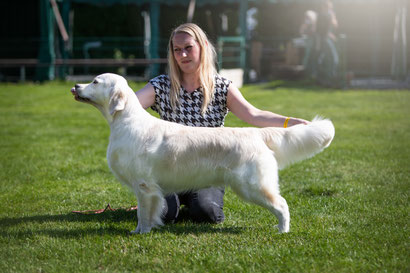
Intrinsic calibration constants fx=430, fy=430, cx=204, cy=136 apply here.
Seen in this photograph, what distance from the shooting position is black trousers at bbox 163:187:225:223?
12.5 ft

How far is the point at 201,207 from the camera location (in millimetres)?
3842

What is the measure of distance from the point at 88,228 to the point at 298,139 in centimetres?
192

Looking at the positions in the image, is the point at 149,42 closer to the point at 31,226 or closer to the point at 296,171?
the point at 296,171

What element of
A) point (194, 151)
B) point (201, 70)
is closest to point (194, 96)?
point (201, 70)

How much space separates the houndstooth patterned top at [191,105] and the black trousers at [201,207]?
26.5 inches

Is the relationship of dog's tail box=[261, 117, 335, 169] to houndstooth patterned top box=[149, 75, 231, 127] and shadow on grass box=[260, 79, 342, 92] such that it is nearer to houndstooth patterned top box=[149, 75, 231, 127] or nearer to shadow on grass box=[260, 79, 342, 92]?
houndstooth patterned top box=[149, 75, 231, 127]

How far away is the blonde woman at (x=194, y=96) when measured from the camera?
12.9ft

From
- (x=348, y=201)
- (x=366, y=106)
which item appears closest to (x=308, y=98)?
(x=366, y=106)

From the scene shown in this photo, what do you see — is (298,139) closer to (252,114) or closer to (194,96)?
(252,114)

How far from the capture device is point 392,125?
26.5ft

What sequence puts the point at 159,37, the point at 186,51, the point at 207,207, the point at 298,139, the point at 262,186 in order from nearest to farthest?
the point at 262,186, the point at 298,139, the point at 207,207, the point at 186,51, the point at 159,37

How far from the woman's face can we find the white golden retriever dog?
2.37 ft

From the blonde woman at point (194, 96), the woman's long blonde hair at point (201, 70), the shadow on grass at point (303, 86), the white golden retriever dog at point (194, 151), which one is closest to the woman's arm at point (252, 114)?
the blonde woman at point (194, 96)

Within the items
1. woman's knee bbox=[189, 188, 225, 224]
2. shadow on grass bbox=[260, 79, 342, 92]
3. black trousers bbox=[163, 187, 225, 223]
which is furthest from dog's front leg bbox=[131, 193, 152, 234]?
shadow on grass bbox=[260, 79, 342, 92]
